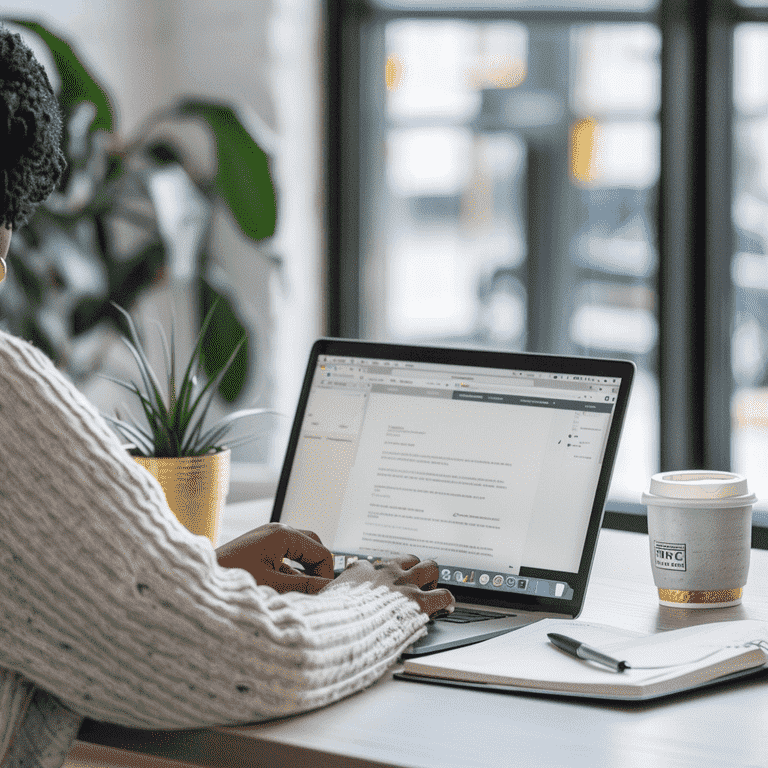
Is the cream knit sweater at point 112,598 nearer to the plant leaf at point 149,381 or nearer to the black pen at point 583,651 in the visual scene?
the black pen at point 583,651

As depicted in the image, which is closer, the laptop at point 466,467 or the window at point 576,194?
the laptop at point 466,467

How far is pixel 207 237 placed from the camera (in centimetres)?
264

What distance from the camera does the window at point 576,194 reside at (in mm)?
2803

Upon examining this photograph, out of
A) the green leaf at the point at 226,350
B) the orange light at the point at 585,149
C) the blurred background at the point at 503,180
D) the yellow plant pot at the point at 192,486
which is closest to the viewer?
the yellow plant pot at the point at 192,486

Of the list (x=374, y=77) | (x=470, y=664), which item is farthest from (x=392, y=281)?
(x=470, y=664)

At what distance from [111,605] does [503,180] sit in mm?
2498

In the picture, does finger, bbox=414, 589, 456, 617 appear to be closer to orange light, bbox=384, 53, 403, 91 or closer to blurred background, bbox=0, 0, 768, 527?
blurred background, bbox=0, 0, 768, 527

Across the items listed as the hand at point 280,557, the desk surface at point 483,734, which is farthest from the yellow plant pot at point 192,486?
the desk surface at point 483,734

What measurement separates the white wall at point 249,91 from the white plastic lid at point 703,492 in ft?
5.75

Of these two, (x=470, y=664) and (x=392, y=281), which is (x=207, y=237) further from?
(x=470, y=664)

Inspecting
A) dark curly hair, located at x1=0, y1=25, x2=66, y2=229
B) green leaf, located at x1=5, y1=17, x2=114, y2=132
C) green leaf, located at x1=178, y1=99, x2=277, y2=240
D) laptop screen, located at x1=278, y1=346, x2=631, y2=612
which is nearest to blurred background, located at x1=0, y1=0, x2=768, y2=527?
green leaf, located at x1=178, y1=99, x2=277, y2=240

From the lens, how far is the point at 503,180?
3.10 metres

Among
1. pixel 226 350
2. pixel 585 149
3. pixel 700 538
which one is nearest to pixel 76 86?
pixel 226 350

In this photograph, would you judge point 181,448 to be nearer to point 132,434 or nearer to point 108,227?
point 132,434
